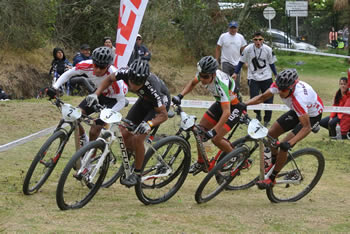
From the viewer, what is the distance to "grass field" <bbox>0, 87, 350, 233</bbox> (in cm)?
669

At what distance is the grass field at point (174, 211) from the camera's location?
263 inches

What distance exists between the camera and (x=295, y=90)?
27.7 feet

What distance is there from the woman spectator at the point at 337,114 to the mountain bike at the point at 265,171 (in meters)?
4.51

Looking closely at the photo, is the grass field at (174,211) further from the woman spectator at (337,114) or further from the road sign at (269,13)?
the road sign at (269,13)

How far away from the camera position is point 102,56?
8.20 meters

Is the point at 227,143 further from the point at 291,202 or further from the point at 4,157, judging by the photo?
the point at 4,157

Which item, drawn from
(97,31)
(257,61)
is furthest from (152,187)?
(97,31)

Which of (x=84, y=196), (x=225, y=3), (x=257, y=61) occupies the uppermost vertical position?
(x=84, y=196)

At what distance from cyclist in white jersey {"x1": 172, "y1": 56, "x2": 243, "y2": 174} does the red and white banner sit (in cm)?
270

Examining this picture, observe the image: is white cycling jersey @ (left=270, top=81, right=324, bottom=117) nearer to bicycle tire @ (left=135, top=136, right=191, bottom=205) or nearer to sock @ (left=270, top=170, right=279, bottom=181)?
sock @ (left=270, top=170, right=279, bottom=181)

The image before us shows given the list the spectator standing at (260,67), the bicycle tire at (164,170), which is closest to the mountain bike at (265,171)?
the bicycle tire at (164,170)

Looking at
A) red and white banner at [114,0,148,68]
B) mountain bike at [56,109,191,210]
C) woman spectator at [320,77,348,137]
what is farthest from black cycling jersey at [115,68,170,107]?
woman spectator at [320,77,348,137]

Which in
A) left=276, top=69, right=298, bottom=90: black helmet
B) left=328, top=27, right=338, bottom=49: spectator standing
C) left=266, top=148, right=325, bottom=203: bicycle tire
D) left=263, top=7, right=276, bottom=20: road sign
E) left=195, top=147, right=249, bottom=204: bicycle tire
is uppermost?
left=276, top=69, right=298, bottom=90: black helmet

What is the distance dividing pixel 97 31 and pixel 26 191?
15013mm
